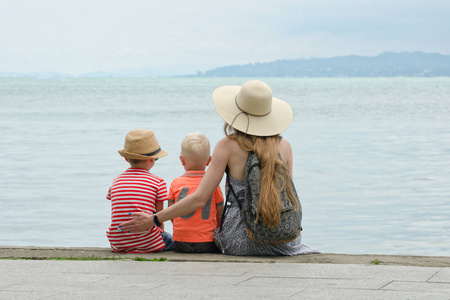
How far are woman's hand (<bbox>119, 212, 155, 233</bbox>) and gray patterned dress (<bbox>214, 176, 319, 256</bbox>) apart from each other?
48 centimetres

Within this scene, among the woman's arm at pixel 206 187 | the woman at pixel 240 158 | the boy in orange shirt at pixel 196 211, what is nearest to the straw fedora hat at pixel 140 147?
the boy in orange shirt at pixel 196 211

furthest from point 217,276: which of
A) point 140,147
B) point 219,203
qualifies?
point 140,147

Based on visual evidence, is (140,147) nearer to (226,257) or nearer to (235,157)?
(235,157)

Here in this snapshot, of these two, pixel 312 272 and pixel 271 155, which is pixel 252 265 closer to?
pixel 312 272

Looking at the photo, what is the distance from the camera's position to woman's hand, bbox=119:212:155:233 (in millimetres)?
4684

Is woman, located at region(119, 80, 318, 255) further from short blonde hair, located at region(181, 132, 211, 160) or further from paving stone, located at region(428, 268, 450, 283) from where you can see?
paving stone, located at region(428, 268, 450, 283)

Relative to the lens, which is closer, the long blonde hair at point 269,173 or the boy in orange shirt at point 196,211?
the long blonde hair at point 269,173

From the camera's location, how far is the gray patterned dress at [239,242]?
462 cm

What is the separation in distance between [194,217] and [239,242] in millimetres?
377

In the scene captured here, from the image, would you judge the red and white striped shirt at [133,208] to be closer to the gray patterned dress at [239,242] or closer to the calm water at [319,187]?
the gray patterned dress at [239,242]

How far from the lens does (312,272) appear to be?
404 centimetres

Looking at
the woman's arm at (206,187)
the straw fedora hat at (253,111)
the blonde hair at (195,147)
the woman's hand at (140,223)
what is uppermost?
the straw fedora hat at (253,111)

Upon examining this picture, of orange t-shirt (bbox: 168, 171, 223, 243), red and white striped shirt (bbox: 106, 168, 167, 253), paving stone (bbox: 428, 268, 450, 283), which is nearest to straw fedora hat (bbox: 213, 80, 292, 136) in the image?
orange t-shirt (bbox: 168, 171, 223, 243)

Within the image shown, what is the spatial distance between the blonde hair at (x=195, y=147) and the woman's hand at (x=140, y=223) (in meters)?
0.51
